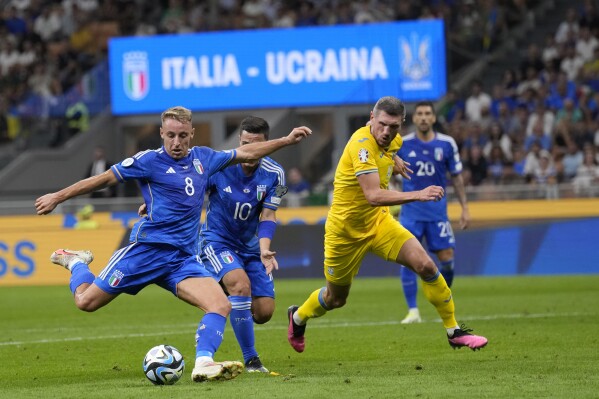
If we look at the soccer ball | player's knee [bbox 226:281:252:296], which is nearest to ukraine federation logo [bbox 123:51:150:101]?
player's knee [bbox 226:281:252:296]

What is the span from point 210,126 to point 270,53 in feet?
10.3

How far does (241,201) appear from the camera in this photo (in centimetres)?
1038

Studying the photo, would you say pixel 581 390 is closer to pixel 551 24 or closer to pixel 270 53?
pixel 270 53

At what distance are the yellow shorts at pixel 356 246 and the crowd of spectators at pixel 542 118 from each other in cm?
1149

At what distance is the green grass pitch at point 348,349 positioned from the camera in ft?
28.2

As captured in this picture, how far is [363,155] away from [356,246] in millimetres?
1057

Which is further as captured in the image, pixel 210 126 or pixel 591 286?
pixel 210 126

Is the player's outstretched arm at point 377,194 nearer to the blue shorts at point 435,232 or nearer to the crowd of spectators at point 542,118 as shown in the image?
the blue shorts at point 435,232

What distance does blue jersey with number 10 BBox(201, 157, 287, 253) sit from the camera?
A: 10.4 m

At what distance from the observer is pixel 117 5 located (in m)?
34.2

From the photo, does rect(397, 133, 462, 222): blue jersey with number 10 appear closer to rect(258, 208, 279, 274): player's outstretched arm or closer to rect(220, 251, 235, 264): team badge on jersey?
rect(258, 208, 279, 274): player's outstretched arm

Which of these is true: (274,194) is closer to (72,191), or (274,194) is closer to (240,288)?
(240,288)

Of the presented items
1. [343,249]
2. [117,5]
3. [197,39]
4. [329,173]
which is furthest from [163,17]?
[343,249]

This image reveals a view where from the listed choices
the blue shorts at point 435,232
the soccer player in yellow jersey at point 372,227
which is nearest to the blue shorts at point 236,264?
the soccer player in yellow jersey at point 372,227
